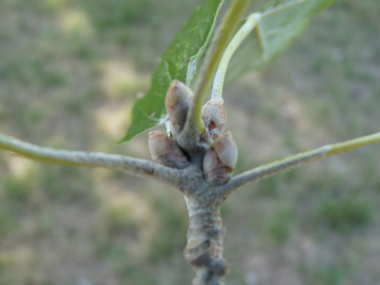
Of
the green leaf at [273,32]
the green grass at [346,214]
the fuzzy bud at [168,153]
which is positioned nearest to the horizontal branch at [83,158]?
the fuzzy bud at [168,153]

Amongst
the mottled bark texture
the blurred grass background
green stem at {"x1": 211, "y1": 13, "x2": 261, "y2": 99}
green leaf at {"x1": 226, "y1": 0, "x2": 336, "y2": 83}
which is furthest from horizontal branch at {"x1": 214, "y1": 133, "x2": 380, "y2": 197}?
the blurred grass background

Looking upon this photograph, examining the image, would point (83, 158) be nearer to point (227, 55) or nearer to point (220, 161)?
point (220, 161)

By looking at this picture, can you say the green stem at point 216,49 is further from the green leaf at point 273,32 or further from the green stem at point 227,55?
the green leaf at point 273,32

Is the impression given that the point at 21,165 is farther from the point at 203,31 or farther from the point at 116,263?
the point at 203,31

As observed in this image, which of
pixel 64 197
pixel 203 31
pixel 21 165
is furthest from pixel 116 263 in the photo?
pixel 203 31

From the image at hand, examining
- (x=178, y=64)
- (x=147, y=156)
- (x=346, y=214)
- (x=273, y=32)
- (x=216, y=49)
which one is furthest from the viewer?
(x=147, y=156)

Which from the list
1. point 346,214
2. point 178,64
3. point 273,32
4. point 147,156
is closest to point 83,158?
point 178,64
